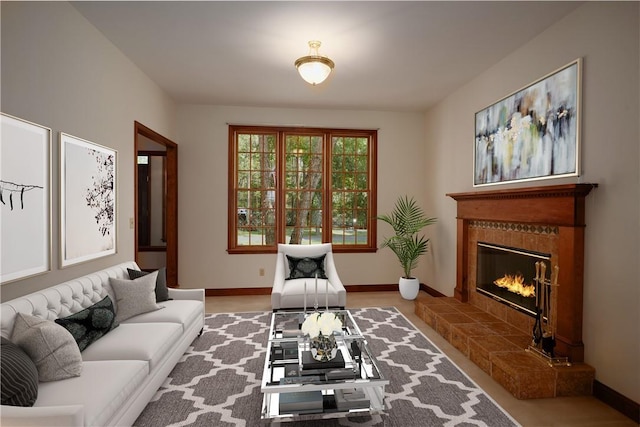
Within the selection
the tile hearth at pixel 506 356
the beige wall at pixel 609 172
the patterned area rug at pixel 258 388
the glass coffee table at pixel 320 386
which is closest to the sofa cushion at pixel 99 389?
the patterned area rug at pixel 258 388

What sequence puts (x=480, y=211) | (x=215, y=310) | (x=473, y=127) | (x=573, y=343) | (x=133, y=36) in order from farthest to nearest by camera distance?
1. (x=215, y=310)
2. (x=473, y=127)
3. (x=480, y=211)
4. (x=133, y=36)
5. (x=573, y=343)

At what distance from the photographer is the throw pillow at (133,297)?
3021 mm

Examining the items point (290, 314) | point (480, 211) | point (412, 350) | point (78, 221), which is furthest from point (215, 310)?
point (480, 211)

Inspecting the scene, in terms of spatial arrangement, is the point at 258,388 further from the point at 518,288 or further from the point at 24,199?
the point at 518,288

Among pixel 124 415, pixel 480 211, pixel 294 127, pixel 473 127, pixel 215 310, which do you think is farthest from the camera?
pixel 294 127

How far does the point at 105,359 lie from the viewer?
233 cm

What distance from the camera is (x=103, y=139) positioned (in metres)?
3.39

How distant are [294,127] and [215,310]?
3051 millimetres

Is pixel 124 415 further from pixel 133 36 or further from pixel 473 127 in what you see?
pixel 473 127

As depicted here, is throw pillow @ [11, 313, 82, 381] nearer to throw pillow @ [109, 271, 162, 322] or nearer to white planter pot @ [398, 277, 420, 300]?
throw pillow @ [109, 271, 162, 322]

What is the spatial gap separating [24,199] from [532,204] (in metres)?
3.98

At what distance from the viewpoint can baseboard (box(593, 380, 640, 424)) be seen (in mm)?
2361

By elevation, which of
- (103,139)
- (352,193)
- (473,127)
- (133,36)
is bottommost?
(352,193)

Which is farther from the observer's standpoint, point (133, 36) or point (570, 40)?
point (133, 36)
